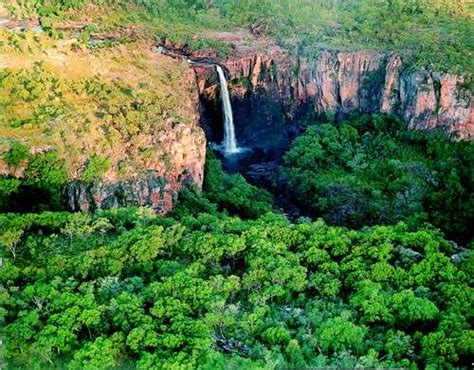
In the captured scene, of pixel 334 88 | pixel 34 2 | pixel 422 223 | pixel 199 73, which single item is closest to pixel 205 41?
pixel 199 73

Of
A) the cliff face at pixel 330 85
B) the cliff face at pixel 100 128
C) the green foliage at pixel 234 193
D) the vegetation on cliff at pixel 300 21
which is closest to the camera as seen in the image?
the cliff face at pixel 100 128

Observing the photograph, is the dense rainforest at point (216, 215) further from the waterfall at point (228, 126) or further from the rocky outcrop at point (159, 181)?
the waterfall at point (228, 126)

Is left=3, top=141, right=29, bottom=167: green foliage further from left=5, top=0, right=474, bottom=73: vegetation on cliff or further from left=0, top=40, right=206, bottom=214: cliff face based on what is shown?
left=5, top=0, right=474, bottom=73: vegetation on cliff

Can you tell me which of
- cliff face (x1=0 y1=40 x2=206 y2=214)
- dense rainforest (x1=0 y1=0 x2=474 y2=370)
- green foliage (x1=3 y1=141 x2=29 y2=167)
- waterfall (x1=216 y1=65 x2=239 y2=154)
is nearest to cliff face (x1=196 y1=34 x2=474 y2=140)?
dense rainforest (x1=0 y1=0 x2=474 y2=370)

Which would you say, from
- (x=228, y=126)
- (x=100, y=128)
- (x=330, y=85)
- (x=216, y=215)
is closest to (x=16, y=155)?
(x=100, y=128)

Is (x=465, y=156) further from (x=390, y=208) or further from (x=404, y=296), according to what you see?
(x=404, y=296)

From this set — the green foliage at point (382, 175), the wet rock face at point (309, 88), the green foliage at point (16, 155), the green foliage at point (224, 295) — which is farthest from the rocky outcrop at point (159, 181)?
the wet rock face at point (309, 88)

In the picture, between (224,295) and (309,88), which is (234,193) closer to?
(309,88)
